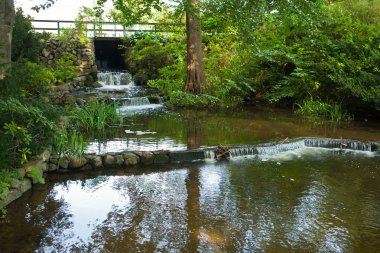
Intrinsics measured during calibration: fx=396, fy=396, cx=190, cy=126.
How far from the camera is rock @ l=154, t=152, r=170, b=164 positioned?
23.7ft

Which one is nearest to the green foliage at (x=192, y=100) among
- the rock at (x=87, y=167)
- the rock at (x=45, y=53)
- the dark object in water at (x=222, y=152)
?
the dark object in water at (x=222, y=152)

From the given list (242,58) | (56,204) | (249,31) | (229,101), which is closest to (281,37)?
(242,58)

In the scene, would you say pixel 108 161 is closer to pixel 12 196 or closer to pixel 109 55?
pixel 12 196

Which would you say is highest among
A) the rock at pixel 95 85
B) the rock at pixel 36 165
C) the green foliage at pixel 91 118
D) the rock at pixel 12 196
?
the rock at pixel 95 85

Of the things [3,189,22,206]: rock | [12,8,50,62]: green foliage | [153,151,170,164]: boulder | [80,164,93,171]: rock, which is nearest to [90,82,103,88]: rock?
[12,8,50,62]: green foliage

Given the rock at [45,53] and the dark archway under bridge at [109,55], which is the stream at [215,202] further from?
the dark archway under bridge at [109,55]

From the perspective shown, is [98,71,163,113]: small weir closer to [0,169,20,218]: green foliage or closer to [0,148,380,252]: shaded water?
[0,148,380,252]: shaded water

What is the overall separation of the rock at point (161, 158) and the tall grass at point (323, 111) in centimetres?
628

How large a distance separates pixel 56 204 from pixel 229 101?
31.2 feet

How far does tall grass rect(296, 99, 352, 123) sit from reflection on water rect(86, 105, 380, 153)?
1.72 ft

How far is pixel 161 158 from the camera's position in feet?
23.8

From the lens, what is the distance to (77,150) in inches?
265

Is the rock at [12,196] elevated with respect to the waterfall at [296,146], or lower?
lower

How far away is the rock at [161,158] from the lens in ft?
23.7
